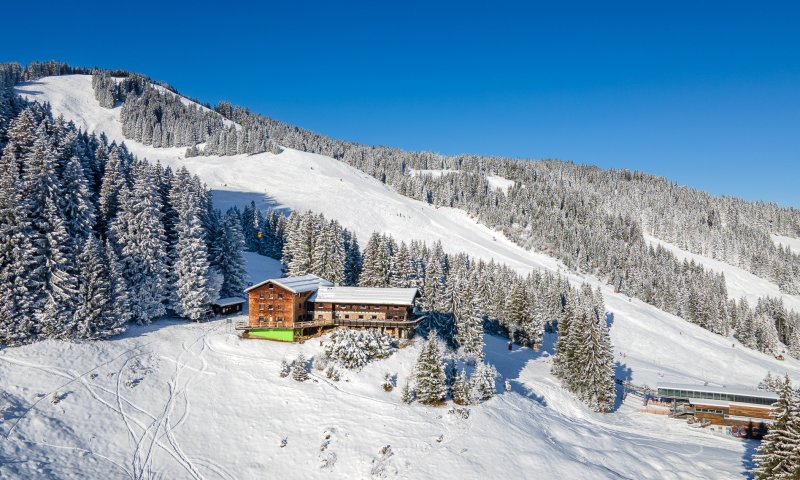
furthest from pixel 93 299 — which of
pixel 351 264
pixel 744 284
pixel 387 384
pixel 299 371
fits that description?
pixel 744 284

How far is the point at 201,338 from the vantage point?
44406 millimetres

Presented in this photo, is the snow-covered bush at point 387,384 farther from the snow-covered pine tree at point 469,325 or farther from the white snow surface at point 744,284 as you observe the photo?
the white snow surface at point 744,284

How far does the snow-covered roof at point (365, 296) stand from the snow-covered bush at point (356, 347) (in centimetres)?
403

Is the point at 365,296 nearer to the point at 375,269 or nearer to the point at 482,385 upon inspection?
the point at 375,269

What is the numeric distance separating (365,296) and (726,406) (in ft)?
151

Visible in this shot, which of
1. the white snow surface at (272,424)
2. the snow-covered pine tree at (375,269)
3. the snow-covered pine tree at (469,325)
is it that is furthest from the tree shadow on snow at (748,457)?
the snow-covered pine tree at (375,269)

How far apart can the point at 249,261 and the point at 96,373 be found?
49293mm

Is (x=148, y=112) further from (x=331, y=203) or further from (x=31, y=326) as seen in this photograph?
(x=31, y=326)

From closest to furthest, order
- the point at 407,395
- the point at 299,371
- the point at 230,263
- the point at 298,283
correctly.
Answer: the point at 407,395 → the point at 299,371 → the point at 298,283 → the point at 230,263

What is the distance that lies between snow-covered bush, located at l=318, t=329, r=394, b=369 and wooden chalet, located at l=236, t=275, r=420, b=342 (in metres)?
3.41

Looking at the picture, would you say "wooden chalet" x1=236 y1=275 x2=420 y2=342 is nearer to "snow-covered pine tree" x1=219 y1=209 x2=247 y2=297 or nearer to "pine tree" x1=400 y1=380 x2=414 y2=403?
"snow-covered pine tree" x1=219 y1=209 x2=247 y2=297

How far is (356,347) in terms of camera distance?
41719 mm

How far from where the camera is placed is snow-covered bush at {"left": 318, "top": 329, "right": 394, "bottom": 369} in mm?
41125

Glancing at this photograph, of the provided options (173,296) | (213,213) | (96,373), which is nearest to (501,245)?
(213,213)
